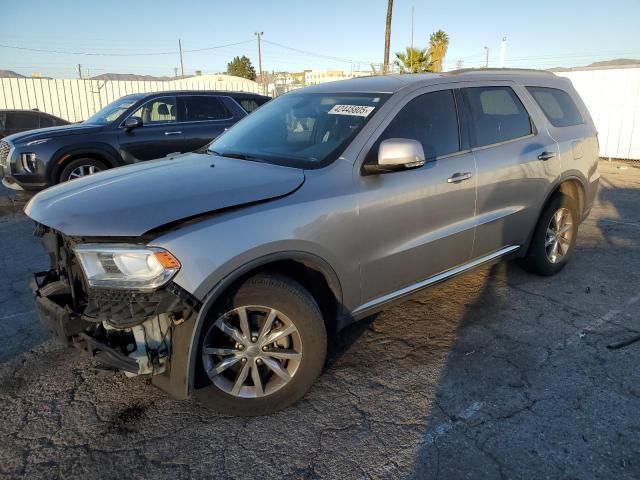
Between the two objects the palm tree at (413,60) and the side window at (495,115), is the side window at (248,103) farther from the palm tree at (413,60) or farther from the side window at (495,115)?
the palm tree at (413,60)

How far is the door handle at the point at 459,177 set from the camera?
349cm

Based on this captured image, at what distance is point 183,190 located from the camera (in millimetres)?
2633

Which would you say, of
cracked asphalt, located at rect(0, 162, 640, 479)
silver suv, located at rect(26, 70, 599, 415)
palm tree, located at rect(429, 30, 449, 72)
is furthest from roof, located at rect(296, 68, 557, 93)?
palm tree, located at rect(429, 30, 449, 72)

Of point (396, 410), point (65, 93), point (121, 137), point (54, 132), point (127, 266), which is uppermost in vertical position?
point (65, 93)

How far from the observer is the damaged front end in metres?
2.31

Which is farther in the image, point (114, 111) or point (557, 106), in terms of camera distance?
point (114, 111)

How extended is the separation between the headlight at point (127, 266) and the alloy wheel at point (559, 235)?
3643 mm

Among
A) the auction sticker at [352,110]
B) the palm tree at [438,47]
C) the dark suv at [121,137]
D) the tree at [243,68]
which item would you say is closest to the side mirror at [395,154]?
the auction sticker at [352,110]

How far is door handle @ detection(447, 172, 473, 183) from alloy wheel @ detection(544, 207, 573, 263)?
1.47 metres

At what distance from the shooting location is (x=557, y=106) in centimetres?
471

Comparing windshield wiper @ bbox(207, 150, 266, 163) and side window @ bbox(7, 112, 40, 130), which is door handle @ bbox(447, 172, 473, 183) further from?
side window @ bbox(7, 112, 40, 130)

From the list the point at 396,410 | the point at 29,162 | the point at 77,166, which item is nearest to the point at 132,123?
the point at 77,166

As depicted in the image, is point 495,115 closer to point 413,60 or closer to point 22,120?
point 22,120

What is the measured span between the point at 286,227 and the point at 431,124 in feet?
5.02
